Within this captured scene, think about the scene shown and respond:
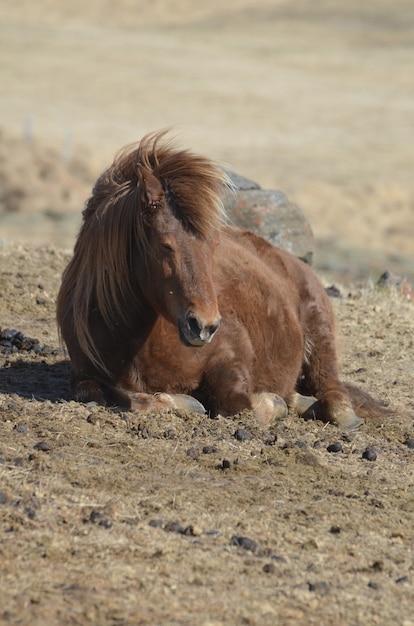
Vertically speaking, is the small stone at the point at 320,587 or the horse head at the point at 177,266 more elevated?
the horse head at the point at 177,266

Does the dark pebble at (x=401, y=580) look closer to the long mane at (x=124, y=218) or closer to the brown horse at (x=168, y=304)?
the brown horse at (x=168, y=304)

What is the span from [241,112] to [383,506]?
3475cm

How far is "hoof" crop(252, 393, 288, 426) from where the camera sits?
639 cm

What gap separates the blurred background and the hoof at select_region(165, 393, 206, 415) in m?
4.62

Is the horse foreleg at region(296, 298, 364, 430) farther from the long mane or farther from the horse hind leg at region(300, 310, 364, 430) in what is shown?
the long mane

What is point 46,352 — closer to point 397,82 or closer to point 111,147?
point 111,147

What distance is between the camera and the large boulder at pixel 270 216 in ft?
35.1

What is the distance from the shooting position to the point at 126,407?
6102 mm

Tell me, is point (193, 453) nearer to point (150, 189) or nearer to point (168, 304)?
point (168, 304)

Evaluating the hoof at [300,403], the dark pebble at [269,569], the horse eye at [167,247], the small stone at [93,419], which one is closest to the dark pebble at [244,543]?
the dark pebble at [269,569]

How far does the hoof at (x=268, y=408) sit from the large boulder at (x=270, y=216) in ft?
13.4

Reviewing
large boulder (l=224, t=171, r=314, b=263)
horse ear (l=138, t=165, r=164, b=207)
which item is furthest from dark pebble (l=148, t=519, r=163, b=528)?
large boulder (l=224, t=171, r=314, b=263)

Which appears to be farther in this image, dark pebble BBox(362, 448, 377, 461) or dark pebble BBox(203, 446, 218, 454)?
dark pebble BBox(362, 448, 377, 461)

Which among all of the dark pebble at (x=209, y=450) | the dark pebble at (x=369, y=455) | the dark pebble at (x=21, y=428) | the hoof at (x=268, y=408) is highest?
the dark pebble at (x=209, y=450)
